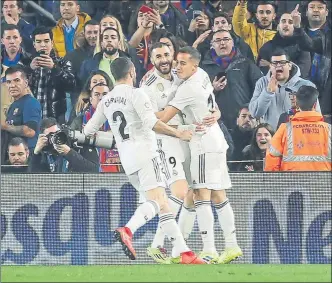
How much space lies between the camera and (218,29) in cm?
1527

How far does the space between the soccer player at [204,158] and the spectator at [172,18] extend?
325 cm

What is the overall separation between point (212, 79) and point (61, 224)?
113 inches

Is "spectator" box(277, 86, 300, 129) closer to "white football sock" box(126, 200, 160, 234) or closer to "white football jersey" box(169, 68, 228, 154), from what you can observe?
"white football jersey" box(169, 68, 228, 154)

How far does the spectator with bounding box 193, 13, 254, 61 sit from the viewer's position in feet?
50.3

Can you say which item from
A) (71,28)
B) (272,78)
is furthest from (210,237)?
(71,28)

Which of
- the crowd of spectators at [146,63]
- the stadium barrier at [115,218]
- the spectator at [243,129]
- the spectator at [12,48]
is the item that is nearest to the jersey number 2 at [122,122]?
the stadium barrier at [115,218]

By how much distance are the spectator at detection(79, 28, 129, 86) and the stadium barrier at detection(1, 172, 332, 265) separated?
2.04 m

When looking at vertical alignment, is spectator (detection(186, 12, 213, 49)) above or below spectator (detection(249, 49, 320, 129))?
above

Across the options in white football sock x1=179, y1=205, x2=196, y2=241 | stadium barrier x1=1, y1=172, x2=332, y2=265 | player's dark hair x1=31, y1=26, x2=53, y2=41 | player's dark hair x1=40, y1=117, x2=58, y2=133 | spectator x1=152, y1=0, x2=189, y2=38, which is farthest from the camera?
spectator x1=152, y1=0, x2=189, y2=38

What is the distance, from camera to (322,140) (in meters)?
13.1

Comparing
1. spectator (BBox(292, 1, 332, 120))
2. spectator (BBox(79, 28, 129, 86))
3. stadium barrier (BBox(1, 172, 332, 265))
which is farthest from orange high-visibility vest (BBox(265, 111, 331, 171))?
spectator (BBox(79, 28, 129, 86))

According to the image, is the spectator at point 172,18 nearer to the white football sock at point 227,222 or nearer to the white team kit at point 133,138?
the white football sock at point 227,222

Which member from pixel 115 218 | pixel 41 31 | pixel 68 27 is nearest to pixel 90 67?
pixel 41 31

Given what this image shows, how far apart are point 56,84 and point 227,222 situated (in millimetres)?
3596
